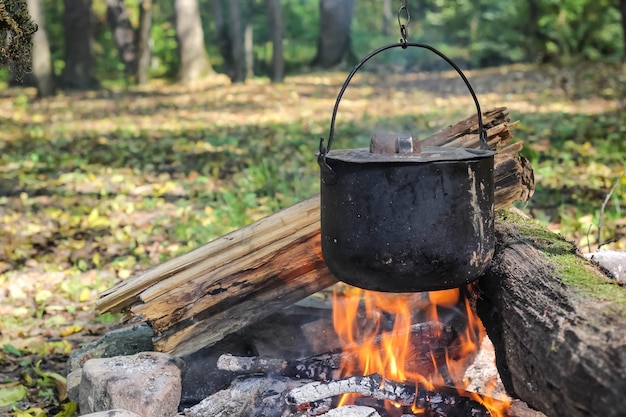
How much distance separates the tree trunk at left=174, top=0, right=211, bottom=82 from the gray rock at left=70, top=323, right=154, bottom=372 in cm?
1278

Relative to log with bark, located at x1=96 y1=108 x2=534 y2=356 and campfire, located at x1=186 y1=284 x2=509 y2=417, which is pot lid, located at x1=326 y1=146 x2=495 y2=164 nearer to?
log with bark, located at x1=96 y1=108 x2=534 y2=356

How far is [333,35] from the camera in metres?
17.9

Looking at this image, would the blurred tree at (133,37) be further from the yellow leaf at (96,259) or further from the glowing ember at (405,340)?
the glowing ember at (405,340)

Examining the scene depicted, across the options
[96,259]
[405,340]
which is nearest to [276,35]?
[96,259]

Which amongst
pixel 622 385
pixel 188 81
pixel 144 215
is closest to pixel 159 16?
pixel 188 81

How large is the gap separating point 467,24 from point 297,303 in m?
17.9

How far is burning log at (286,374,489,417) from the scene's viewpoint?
8.82ft

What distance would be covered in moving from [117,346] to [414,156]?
1.95 metres

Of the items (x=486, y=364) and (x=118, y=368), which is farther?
(x=486, y=364)

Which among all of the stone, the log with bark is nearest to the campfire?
the stone

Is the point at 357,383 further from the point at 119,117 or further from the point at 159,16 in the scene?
the point at 159,16

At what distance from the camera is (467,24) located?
19656 mm

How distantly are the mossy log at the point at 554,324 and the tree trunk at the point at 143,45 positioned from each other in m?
14.7

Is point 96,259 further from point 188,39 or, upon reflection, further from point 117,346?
point 188,39
